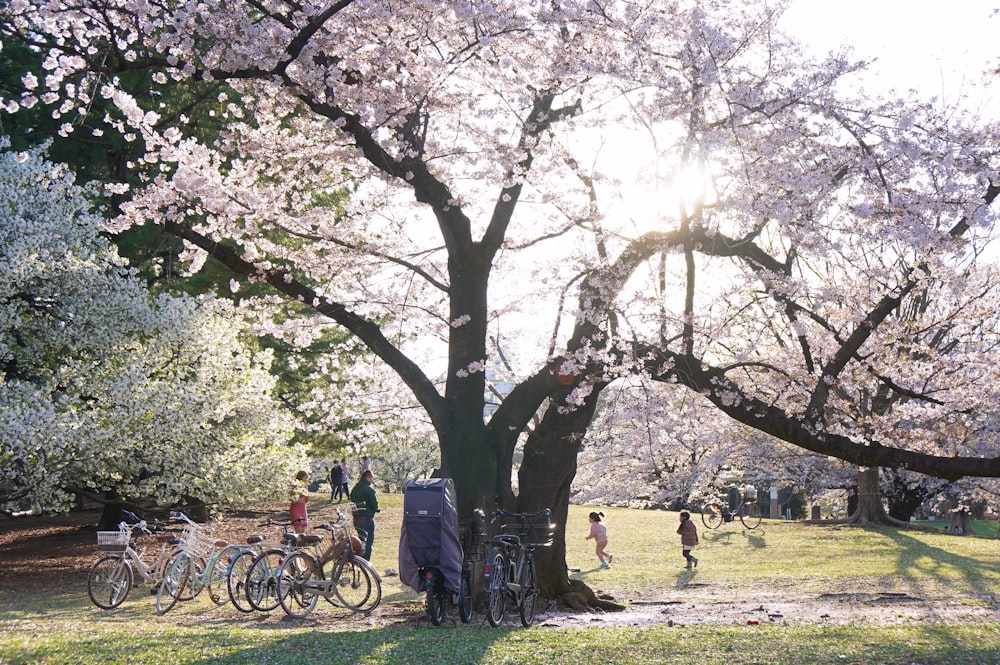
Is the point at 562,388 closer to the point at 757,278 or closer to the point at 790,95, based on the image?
the point at 757,278

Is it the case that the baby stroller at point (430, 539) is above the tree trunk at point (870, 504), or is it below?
below

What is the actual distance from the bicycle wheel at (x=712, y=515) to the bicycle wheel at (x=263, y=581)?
908 inches

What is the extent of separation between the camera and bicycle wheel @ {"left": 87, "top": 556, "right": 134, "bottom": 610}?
13.3m

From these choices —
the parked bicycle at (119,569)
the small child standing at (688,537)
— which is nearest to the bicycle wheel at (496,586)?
the parked bicycle at (119,569)

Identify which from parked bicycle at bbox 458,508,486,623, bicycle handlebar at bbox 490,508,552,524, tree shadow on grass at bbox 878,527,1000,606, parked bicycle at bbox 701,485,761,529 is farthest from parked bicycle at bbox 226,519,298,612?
parked bicycle at bbox 701,485,761,529

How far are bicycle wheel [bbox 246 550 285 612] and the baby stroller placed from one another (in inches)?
99.2

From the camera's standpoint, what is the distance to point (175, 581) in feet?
42.7

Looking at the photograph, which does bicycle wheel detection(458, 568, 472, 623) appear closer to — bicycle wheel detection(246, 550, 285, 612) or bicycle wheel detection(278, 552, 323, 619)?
bicycle wheel detection(278, 552, 323, 619)

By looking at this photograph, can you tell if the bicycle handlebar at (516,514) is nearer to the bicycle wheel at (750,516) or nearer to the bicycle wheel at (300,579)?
the bicycle wheel at (300,579)

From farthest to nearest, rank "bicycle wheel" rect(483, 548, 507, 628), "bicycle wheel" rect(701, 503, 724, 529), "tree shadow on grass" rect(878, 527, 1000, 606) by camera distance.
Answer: "bicycle wheel" rect(701, 503, 724, 529) → "tree shadow on grass" rect(878, 527, 1000, 606) → "bicycle wheel" rect(483, 548, 507, 628)

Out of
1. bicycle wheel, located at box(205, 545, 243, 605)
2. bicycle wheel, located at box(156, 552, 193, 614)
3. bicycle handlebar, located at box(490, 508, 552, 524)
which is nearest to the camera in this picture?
bicycle handlebar, located at box(490, 508, 552, 524)

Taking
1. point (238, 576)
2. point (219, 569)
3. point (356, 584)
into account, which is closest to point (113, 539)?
point (219, 569)

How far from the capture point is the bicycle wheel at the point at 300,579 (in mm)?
12305

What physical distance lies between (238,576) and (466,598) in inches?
137
